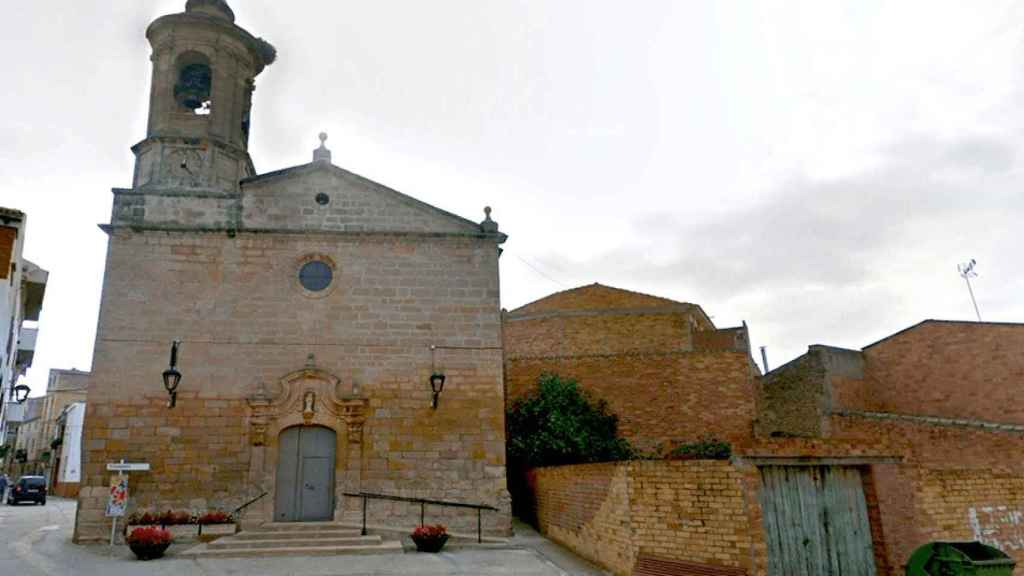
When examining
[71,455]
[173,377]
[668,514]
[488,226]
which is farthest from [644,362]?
[71,455]

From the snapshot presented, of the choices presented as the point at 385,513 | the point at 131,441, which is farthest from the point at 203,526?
the point at 385,513

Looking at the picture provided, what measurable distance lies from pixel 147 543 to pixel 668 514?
7.80 m

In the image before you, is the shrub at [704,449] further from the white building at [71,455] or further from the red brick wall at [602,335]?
the white building at [71,455]

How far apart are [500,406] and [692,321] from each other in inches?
434

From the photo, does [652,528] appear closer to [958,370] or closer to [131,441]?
[131,441]

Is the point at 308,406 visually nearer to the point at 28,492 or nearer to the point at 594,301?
the point at 594,301

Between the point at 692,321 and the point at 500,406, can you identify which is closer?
the point at 500,406

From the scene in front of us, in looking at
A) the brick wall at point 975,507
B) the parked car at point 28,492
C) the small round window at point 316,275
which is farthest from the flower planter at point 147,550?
the parked car at point 28,492

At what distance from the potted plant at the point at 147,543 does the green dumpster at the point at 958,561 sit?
10.4 metres

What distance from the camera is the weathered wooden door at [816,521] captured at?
8406 mm

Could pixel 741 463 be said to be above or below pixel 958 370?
below

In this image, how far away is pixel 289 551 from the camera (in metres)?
11.1

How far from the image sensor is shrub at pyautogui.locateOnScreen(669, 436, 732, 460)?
18875 millimetres

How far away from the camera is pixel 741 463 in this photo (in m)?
8.21
